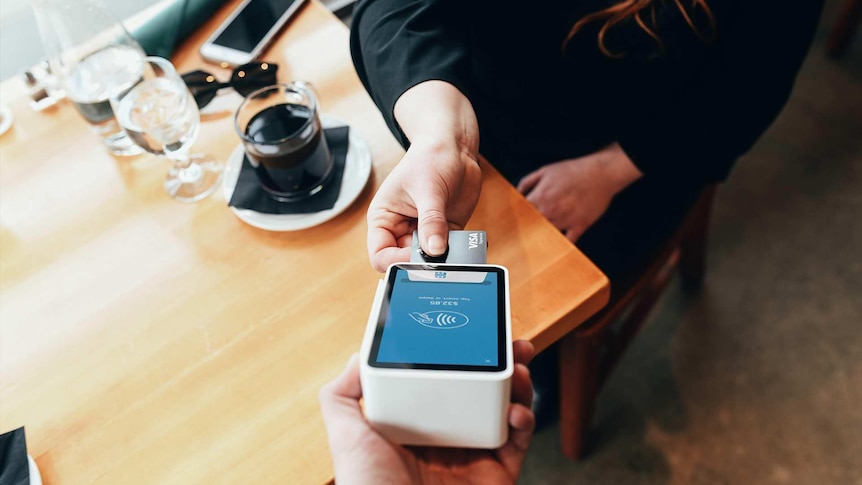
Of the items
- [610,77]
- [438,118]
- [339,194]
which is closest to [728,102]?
[610,77]

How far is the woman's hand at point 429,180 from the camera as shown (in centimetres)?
57

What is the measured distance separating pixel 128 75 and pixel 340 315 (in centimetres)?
45

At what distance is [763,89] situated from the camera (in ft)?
2.60

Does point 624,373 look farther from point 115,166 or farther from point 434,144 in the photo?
point 115,166

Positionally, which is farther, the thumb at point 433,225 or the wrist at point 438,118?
the wrist at point 438,118

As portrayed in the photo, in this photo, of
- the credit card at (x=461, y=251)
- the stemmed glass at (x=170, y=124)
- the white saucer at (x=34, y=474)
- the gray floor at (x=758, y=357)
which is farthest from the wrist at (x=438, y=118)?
the gray floor at (x=758, y=357)

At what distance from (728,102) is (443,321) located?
56 cm

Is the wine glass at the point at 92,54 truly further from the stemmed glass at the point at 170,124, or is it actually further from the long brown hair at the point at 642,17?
the long brown hair at the point at 642,17

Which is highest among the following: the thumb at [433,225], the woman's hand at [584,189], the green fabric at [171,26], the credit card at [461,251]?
the green fabric at [171,26]

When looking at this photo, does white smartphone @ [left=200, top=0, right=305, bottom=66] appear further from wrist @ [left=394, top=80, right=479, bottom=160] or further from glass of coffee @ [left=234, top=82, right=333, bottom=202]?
wrist @ [left=394, top=80, right=479, bottom=160]

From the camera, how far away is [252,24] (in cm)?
91

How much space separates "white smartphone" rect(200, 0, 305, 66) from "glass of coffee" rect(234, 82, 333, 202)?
0.19 meters

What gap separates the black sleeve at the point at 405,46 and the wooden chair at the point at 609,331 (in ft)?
1.24

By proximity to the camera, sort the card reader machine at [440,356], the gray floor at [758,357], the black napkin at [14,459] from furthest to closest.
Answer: the gray floor at [758,357], the black napkin at [14,459], the card reader machine at [440,356]
